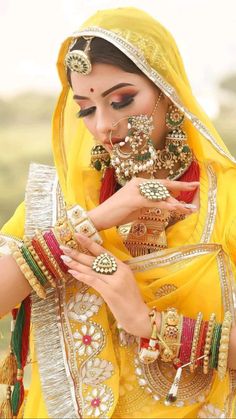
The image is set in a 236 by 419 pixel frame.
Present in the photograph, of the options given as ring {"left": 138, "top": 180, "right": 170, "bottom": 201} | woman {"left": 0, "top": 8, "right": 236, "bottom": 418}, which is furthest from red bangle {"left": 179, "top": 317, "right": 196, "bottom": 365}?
ring {"left": 138, "top": 180, "right": 170, "bottom": 201}

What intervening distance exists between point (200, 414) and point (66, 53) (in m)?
0.88

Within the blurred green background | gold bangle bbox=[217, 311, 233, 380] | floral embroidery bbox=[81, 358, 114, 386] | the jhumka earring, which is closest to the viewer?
gold bangle bbox=[217, 311, 233, 380]

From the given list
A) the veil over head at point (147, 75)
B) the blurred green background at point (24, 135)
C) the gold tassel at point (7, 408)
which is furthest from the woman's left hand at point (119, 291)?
the blurred green background at point (24, 135)

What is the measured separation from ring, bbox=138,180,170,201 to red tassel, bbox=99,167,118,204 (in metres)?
0.24

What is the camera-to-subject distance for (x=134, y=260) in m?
1.85

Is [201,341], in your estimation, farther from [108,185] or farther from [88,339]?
[108,185]

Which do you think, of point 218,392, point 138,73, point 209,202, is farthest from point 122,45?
point 218,392

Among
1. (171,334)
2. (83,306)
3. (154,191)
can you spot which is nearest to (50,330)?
(83,306)

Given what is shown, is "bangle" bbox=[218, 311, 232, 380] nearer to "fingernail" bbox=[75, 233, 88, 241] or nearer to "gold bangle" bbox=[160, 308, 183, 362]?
"gold bangle" bbox=[160, 308, 183, 362]

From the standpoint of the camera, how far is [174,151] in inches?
76.8

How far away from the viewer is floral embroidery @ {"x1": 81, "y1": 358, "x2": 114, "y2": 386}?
1.81 m

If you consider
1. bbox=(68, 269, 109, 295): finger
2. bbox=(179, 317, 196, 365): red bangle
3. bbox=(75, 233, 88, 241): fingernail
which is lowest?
bbox=(179, 317, 196, 365): red bangle

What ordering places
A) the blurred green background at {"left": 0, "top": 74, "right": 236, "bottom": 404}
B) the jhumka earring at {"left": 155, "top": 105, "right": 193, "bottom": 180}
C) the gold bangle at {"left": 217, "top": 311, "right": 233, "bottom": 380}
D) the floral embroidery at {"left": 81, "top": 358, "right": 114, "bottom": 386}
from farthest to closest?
the blurred green background at {"left": 0, "top": 74, "right": 236, "bottom": 404} → the jhumka earring at {"left": 155, "top": 105, "right": 193, "bottom": 180} → the floral embroidery at {"left": 81, "top": 358, "right": 114, "bottom": 386} → the gold bangle at {"left": 217, "top": 311, "right": 233, "bottom": 380}

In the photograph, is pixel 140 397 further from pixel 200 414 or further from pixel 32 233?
pixel 32 233
